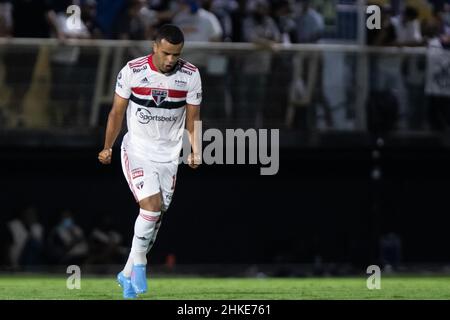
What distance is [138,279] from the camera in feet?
46.1

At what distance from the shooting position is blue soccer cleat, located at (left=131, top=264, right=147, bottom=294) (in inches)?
551

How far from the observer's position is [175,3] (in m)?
24.0

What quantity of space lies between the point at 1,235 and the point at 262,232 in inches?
199

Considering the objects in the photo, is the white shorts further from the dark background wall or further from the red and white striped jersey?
the dark background wall

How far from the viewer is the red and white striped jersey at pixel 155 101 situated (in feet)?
46.1

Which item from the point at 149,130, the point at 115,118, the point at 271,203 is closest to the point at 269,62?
the point at 271,203

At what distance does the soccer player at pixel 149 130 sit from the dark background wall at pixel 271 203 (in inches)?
496

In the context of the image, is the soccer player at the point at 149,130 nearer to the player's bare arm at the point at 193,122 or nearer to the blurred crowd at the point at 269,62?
the player's bare arm at the point at 193,122

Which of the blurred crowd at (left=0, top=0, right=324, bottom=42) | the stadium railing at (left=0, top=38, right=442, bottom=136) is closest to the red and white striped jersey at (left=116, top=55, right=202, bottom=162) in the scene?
the blurred crowd at (left=0, top=0, right=324, bottom=42)

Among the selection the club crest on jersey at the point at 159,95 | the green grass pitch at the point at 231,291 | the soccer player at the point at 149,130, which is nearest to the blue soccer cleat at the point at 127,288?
the soccer player at the point at 149,130

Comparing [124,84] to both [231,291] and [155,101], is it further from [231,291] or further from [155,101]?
[231,291]

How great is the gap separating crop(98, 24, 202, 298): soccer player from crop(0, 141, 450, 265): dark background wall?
496 inches

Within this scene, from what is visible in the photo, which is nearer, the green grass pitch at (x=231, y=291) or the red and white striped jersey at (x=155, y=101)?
the red and white striped jersey at (x=155, y=101)

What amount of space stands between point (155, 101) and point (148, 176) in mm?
761
